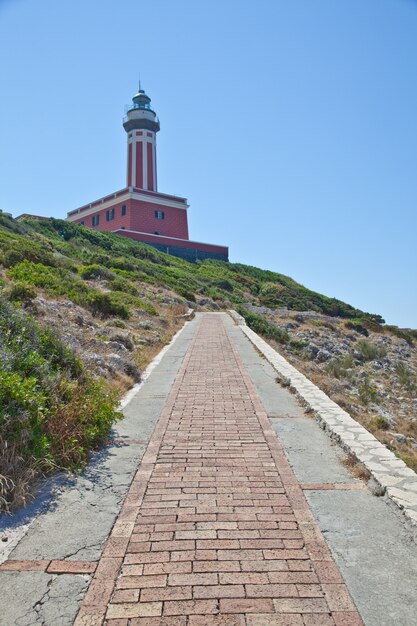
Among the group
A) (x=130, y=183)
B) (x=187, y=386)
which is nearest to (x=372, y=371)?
(x=187, y=386)

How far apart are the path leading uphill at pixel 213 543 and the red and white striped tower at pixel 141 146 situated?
163ft

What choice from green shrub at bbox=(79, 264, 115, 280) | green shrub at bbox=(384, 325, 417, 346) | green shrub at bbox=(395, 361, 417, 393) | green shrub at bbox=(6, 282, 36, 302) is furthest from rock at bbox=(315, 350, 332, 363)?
green shrub at bbox=(384, 325, 417, 346)

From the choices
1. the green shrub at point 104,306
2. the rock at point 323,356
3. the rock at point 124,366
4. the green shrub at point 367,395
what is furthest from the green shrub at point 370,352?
the rock at point 124,366

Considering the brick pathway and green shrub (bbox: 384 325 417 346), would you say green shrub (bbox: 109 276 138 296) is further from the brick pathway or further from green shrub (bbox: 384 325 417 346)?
green shrub (bbox: 384 325 417 346)

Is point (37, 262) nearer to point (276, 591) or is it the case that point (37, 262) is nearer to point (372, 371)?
point (372, 371)

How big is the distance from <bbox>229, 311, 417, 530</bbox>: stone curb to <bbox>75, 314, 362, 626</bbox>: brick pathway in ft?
2.49

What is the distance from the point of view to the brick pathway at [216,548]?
268cm

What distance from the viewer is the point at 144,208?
49875 millimetres

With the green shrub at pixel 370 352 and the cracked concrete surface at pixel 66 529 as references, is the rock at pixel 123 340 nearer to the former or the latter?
the cracked concrete surface at pixel 66 529

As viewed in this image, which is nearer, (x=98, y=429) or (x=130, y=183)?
(x=98, y=429)

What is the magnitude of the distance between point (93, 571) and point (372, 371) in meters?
16.5

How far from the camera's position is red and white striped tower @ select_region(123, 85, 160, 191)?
2067 inches

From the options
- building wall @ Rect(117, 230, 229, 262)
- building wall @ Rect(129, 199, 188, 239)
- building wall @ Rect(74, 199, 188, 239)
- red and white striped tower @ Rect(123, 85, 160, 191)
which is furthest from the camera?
red and white striped tower @ Rect(123, 85, 160, 191)

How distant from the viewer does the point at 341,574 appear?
3061mm
